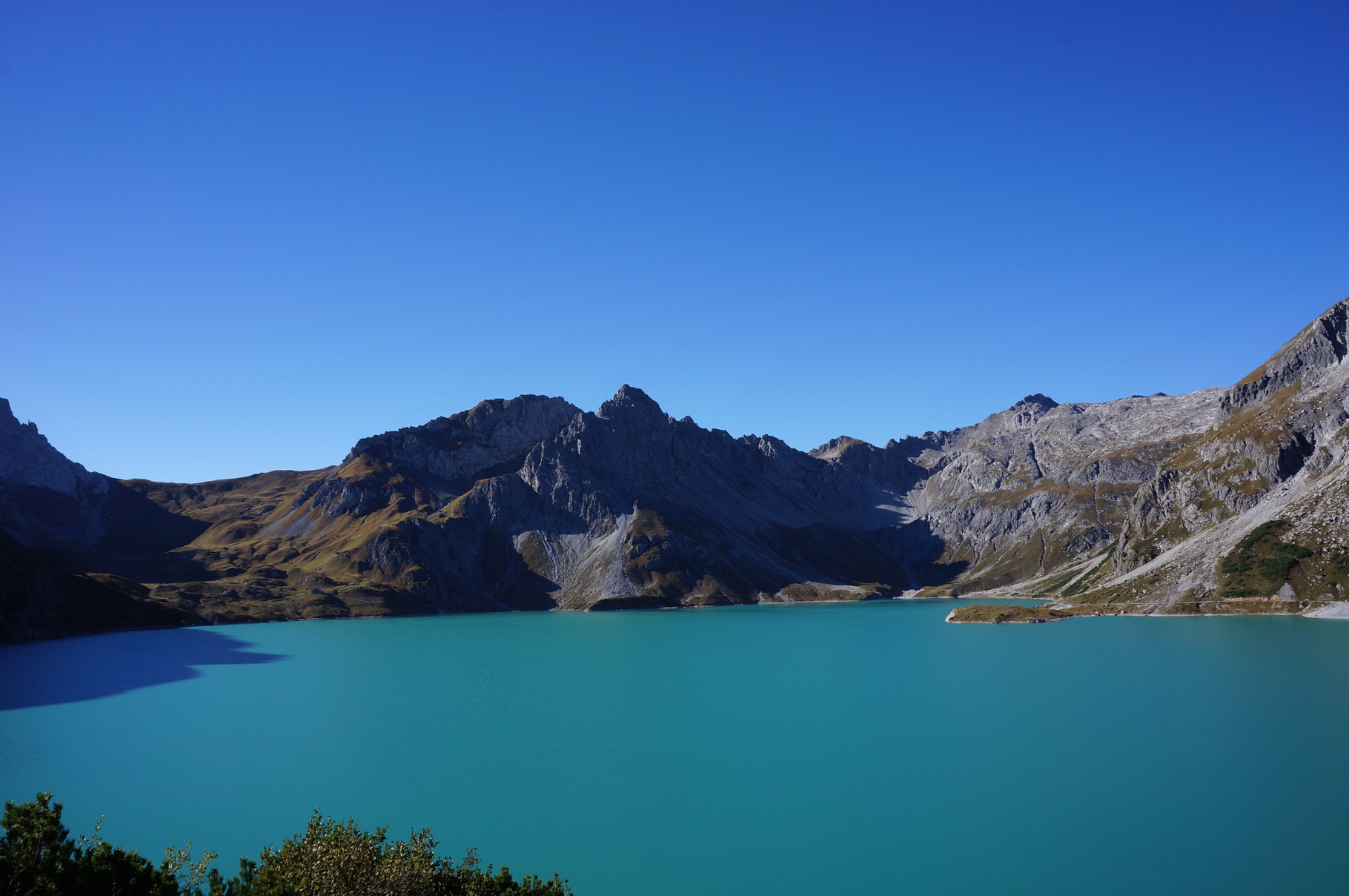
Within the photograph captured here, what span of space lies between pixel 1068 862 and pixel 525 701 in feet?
195

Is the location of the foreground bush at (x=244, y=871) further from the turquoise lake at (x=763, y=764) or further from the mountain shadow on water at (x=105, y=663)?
the mountain shadow on water at (x=105, y=663)

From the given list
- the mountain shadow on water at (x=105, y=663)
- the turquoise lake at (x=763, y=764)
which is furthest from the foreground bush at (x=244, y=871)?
the mountain shadow on water at (x=105, y=663)

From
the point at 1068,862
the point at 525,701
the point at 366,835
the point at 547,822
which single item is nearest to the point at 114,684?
the point at 525,701

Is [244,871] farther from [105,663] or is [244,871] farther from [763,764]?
[105,663]

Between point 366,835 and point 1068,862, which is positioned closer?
point 366,835

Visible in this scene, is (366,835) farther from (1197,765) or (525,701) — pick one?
(525,701)

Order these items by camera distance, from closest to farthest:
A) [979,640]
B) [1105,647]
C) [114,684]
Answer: [114,684] < [1105,647] < [979,640]

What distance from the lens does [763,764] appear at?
199 feet

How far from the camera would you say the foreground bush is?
2598cm

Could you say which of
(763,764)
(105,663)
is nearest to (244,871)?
(763,764)

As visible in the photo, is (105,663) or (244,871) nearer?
(244,871)

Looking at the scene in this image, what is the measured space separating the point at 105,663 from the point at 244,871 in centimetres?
12397

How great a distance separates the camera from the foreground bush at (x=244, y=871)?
25984 millimetres

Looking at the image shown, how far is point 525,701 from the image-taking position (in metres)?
88.4
